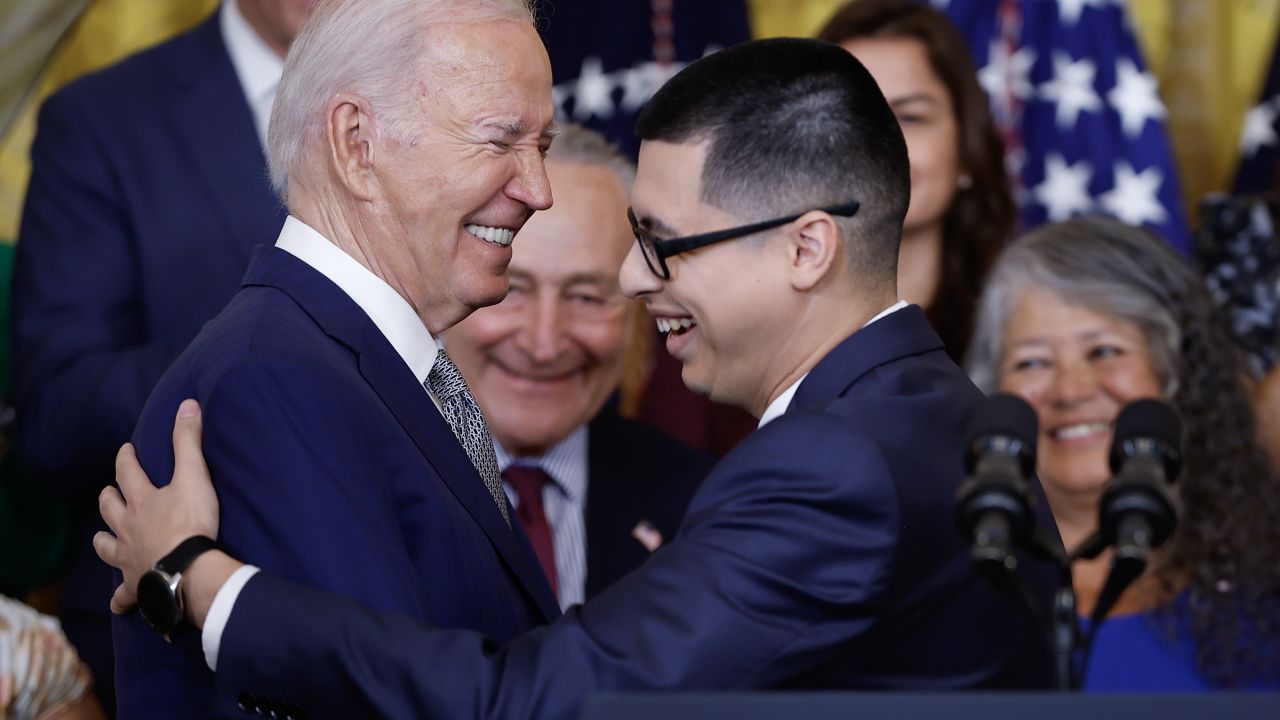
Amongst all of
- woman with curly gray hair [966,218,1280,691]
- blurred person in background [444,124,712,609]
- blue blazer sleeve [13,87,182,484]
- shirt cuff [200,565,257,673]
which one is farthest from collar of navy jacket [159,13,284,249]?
woman with curly gray hair [966,218,1280,691]

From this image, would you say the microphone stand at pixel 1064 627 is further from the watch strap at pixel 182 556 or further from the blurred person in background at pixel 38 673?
the blurred person in background at pixel 38 673

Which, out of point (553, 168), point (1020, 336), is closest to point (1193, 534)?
point (1020, 336)

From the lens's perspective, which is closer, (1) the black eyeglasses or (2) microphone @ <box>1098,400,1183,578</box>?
(2) microphone @ <box>1098,400,1183,578</box>

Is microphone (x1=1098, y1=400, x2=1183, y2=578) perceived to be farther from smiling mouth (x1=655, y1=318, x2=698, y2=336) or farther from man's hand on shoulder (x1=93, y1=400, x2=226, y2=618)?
man's hand on shoulder (x1=93, y1=400, x2=226, y2=618)

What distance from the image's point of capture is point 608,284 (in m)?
3.72

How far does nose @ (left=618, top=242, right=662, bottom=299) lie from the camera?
260cm

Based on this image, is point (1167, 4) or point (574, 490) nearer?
point (574, 490)

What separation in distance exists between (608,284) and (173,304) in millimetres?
885

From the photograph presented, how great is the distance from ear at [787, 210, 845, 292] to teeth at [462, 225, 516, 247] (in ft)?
1.39

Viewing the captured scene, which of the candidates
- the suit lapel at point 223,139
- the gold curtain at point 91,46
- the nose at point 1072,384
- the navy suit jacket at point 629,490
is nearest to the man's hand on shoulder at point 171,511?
the suit lapel at point 223,139

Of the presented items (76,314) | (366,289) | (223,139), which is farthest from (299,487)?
(223,139)

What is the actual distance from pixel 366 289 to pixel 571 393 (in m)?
1.30

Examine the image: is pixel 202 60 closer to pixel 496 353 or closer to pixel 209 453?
pixel 496 353

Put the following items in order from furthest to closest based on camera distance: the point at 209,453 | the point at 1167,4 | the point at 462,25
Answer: the point at 1167,4, the point at 462,25, the point at 209,453
